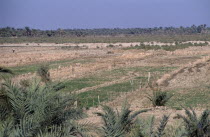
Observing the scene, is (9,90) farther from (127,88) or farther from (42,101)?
(127,88)

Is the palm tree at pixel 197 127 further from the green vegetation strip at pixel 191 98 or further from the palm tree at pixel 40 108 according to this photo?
the green vegetation strip at pixel 191 98

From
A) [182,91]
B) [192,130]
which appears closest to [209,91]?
[182,91]

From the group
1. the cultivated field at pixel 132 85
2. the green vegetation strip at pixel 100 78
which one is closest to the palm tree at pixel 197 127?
the cultivated field at pixel 132 85

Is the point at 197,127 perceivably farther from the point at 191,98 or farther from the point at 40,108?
the point at 191,98

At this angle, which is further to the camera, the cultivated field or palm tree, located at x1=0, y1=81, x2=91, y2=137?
the cultivated field

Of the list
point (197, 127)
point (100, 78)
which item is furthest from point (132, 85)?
point (197, 127)

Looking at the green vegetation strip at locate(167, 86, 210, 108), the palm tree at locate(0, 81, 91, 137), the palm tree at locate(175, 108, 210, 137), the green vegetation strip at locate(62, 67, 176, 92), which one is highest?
the palm tree at locate(0, 81, 91, 137)

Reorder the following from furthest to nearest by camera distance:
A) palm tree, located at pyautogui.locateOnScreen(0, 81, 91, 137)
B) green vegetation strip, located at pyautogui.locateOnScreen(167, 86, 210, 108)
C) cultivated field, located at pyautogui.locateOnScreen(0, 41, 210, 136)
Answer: green vegetation strip, located at pyautogui.locateOnScreen(167, 86, 210, 108) → cultivated field, located at pyautogui.locateOnScreen(0, 41, 210, 136) → palm tree, located at pyautogui.locateOnScreen(0, 81, 91, 137)

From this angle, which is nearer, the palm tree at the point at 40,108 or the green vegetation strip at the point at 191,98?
the palm tree at the point at 40,108

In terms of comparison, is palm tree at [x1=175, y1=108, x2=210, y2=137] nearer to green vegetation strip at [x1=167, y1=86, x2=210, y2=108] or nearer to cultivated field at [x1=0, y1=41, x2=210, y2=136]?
cultivated field at [x1=0, y1=41, x2=210, y2=136]

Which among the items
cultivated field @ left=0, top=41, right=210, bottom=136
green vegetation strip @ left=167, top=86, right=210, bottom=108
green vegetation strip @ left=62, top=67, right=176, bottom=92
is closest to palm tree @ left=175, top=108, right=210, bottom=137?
cultivated field @ left=0, top=41, right=210, bottom=136

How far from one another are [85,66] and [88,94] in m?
20.7

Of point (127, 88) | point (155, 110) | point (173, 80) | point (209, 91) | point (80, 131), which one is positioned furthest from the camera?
point (173, 80)

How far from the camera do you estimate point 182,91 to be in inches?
1253
